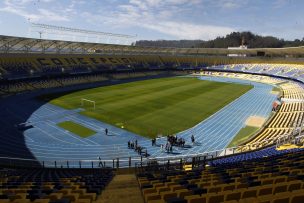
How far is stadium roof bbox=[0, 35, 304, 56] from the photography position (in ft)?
191

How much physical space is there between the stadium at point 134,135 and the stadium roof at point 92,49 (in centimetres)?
85

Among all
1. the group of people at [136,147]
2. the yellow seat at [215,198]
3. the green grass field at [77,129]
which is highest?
the yellow seat at [215,198]

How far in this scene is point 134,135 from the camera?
93.9 feet

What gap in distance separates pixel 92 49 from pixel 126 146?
6026 centimetres

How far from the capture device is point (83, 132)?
29312mm

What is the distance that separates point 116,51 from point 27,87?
42.6m

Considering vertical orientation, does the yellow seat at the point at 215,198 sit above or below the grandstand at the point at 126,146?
above

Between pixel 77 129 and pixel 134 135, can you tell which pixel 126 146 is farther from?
pixel 77 129

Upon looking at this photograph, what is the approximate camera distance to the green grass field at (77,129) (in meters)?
29.0

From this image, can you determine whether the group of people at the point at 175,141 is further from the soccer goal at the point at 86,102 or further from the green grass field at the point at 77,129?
the soccer goal at the point at 86,102

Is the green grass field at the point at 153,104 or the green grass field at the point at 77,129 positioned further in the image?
the green grass field at the point at 153,104

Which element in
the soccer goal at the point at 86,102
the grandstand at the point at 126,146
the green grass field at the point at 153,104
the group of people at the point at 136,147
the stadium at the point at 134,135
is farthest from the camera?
the soccer goal at the point at 86,102

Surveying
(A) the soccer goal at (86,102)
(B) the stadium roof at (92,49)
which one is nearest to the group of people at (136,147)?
(A) the soccer goal at (86,102)

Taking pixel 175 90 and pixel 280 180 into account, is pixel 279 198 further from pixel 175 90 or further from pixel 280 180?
pixel 175 90
